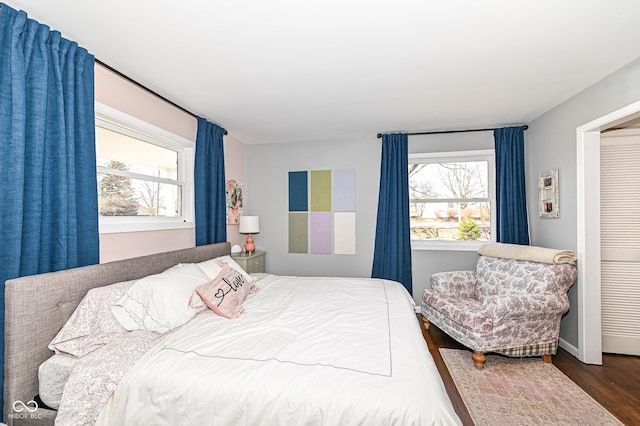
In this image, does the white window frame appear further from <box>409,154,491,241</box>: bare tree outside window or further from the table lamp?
<box>409,154,491,241</box>: bare tree outside window

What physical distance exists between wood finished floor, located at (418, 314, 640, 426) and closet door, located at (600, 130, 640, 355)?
0.25 metres

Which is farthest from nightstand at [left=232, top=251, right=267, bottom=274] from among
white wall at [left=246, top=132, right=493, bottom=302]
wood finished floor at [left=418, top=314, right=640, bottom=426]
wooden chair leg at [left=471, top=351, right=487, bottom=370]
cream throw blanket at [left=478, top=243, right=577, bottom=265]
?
cream throw blanket at [left=478, top=243, right=577, bottom=265]

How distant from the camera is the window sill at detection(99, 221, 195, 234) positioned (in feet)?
6.95

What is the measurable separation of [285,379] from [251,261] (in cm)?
263

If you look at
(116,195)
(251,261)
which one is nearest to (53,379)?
(116,195)

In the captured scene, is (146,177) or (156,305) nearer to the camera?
(156,305)

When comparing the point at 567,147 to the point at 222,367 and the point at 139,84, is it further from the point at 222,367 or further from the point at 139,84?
the point at 139,84

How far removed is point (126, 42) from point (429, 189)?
370cm

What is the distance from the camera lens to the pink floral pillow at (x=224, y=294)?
1.99 meters

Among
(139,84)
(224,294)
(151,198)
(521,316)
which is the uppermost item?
(139,84)

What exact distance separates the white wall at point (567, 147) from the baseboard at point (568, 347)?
4 centimetres

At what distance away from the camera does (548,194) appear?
3146mm

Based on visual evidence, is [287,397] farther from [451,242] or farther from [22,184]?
[451,242]

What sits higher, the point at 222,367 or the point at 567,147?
the point at 567,147
